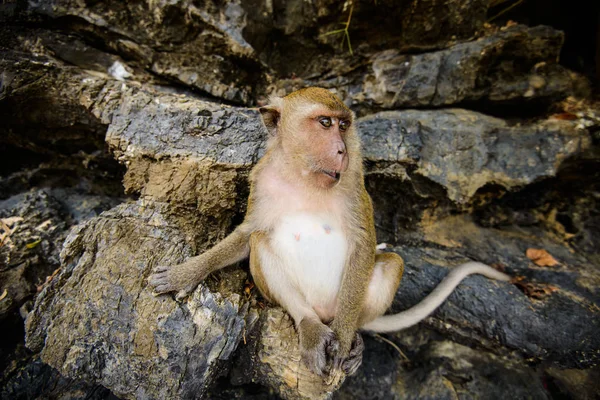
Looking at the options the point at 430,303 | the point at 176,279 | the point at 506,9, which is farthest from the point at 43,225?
the point at 506,9

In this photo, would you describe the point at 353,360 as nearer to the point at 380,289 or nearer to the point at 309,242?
the point at 380,289

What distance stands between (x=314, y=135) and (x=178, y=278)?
120cm

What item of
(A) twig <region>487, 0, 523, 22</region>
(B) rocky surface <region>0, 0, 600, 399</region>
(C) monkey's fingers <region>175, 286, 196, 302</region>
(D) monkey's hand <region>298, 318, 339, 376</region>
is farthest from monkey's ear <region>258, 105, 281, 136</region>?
(A) twig <region>487, 0, 523, 22</region>

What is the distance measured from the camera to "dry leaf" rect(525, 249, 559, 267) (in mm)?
2695

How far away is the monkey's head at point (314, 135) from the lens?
1.76 m

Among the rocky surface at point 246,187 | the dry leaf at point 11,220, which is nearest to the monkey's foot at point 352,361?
the rocky surface at point 246,187

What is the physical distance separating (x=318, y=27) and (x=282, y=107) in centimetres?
185

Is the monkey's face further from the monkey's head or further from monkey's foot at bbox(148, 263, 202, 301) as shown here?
monkey's foot at bbox(148, 263, 202, 301)

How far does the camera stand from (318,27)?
11.1 feet

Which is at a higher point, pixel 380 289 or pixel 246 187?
pixel 246 187

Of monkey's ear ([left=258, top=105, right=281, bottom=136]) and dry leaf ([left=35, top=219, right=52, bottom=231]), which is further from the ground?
monkey's ear ([left=258, top=105, right=281, bottom=136])

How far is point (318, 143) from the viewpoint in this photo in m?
1.82

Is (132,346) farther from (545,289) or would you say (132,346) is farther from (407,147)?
(545,289)

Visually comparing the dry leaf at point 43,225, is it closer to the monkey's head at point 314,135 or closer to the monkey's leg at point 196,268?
the monkey's leg at point 196,268
